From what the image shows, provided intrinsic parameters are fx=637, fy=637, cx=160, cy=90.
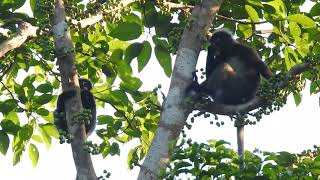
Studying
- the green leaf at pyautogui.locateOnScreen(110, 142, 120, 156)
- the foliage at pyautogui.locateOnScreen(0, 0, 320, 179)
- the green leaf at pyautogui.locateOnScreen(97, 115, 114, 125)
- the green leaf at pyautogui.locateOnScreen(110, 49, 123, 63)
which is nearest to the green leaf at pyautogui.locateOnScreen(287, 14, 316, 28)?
the foliage at pyautogui.locateOnScreen(0, 0, 320, 179)

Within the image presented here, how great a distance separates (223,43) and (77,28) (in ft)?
4.97

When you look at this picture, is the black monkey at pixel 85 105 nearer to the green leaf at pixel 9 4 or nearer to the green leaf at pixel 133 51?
the green leaf at pixel 133 51

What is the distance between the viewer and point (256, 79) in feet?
17.2

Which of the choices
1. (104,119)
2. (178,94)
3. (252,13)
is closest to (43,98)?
(104,119)

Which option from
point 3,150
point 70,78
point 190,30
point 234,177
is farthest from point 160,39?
point 234,177

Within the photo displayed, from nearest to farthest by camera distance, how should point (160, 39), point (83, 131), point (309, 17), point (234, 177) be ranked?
point (234, 177) → point (83, 131) → point (309, 17) → point (160, 39)

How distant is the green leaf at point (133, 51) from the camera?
14.9 ft

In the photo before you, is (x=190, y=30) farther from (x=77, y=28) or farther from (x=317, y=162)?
(x=317, y=162)

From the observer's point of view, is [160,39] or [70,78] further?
[160,39]

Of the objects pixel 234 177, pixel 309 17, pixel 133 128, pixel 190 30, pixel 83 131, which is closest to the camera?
pixel 234 177

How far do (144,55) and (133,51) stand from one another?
0.28 ft

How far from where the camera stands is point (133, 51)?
4.55m

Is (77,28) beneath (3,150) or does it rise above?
above

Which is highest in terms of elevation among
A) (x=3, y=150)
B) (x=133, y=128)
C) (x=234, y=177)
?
(x=133, y=128)
